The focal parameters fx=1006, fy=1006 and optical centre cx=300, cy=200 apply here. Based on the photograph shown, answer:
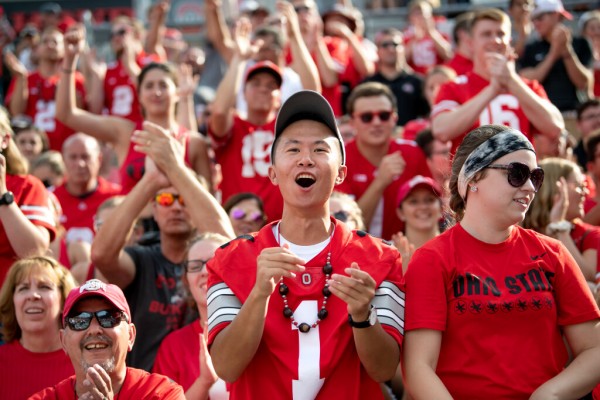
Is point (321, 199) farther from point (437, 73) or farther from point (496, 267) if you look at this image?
point (437, 73)

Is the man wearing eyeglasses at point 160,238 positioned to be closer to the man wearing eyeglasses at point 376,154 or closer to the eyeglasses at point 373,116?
the man wearing eyeglasses at point 376,154

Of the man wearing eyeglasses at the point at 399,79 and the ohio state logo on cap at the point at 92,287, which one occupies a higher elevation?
the man wearing eyeglasses at the point at 399,79

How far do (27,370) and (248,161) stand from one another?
9.31 feet

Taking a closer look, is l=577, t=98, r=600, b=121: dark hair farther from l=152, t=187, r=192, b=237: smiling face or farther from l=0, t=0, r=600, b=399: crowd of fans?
l=152, t=187, r=192, b=237: smiling face

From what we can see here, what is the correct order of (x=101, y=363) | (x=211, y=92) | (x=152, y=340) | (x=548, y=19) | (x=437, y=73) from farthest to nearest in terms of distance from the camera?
(x=211, y=92), (x=548, y=19), (x=437, y=73), (x=152, y=340), (x=101, y=363)

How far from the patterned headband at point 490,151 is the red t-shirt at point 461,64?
5.94 m

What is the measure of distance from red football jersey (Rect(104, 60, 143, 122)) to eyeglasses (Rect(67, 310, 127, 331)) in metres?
6.16

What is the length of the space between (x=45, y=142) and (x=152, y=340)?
4.51 m

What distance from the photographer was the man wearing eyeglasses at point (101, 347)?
4.45 m

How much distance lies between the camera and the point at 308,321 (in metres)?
3.83

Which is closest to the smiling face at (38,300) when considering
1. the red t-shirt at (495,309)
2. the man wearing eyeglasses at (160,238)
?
the man wearing eyeglasses at (160,238)

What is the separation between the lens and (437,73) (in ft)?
30.9

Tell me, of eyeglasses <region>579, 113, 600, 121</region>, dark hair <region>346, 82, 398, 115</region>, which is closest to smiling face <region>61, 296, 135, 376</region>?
dark hair <region>346, 82, 398, 115</region>

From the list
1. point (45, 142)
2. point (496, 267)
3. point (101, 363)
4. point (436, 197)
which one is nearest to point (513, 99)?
point (436, 197)
